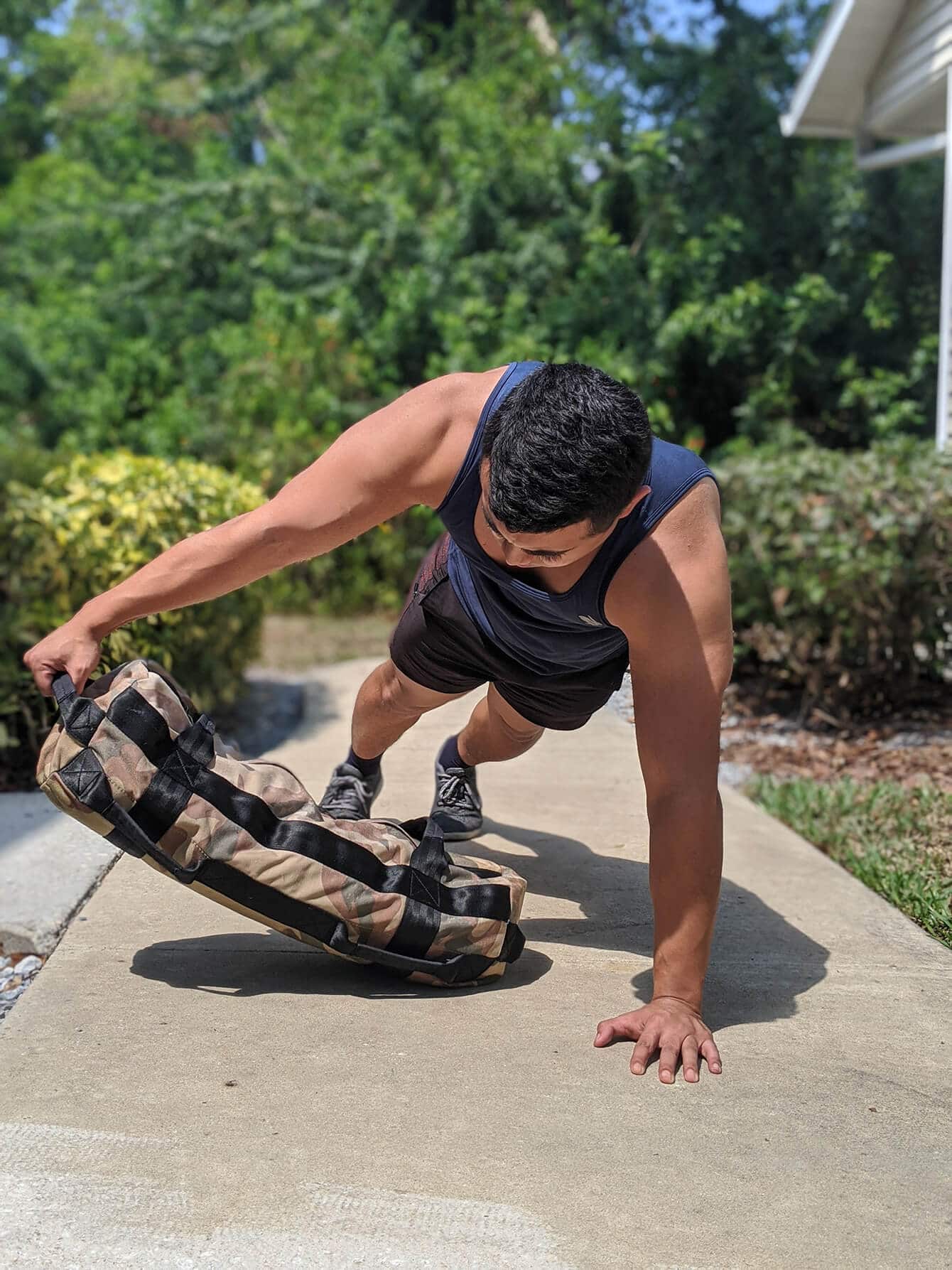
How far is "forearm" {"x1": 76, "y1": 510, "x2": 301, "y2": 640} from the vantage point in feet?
8.32

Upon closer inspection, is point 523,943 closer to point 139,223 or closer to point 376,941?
point 376,941

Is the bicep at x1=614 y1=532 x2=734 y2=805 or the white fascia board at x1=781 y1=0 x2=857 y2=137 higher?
the white fascia board at x1=781 y1=0 x2=857 y2=137

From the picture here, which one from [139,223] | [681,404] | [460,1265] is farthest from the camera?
[139,223]

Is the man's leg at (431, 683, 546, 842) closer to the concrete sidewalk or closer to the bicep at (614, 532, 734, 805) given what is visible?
the concrete sidewalk

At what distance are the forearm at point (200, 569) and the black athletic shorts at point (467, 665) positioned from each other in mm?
551

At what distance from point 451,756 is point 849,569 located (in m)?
2.49

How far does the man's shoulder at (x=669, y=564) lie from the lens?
2.46 meters

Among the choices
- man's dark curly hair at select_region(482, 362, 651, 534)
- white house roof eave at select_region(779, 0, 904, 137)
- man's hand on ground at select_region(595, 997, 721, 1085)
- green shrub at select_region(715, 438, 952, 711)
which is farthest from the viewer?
white house roof eave at select_region(779, 0, 904, 137)

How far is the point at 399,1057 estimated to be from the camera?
2439 mm

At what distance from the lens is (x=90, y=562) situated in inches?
195

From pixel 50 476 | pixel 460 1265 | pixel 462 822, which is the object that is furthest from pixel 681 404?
pixel 460 1265

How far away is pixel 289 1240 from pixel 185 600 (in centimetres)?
122

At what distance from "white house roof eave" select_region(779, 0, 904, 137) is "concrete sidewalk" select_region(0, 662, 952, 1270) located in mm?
6022

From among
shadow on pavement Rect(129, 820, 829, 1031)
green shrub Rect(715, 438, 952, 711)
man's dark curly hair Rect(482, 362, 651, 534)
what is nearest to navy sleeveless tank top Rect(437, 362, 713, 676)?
man's dark curly hair Rect(482, 362, 651, 534)
